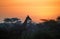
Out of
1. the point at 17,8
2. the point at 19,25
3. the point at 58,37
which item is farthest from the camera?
the point at 17,8

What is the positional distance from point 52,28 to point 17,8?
0.42 meters

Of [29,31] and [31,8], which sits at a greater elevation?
[31,8]

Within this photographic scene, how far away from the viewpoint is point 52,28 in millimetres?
783

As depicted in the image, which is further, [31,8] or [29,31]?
[31,8]

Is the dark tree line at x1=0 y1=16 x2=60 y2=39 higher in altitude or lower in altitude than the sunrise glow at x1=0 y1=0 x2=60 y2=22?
lower

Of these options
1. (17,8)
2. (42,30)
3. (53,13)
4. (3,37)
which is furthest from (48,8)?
(3,37)

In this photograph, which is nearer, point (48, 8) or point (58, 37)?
point (58, 37)

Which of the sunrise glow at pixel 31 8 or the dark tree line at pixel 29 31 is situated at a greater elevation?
the sunrise glow at pixel 31 8

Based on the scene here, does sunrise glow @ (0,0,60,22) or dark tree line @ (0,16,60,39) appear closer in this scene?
dark tree line @ (0,16,60,39)

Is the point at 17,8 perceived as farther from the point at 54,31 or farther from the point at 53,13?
the point at 54,31

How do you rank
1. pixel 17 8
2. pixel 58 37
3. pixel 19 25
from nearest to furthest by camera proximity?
pixel 58 37 → pixel 19 25 → pixel 17 8

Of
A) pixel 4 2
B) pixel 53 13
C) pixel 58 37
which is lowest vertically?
pixel 58 37

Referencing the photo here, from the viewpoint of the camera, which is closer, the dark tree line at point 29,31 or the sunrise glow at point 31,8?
the dark tree line at point 29,31

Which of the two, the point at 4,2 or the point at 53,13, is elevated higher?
the point at 4,2
